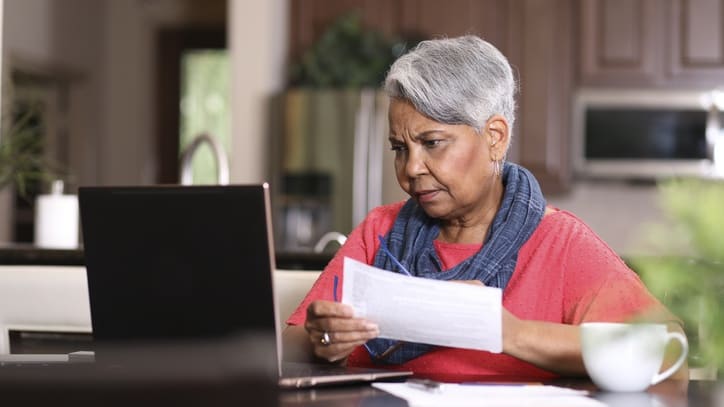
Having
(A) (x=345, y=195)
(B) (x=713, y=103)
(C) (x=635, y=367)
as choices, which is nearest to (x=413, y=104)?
(C) (x=635, y=367)

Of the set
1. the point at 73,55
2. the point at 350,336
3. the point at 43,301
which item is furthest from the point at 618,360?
the point at 73,55

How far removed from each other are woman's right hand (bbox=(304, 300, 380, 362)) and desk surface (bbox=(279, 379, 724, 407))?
0.35 feet

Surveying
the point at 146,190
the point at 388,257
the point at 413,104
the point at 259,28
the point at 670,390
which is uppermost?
the point at 259,28

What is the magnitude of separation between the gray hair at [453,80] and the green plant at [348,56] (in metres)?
3.15

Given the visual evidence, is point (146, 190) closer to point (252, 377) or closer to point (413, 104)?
point (413, 104)

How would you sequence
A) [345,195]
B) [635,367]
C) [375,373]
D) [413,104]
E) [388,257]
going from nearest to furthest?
1. [635,367]
2. [375,373]
3. [413,104]
4. [388,257]
5. [345,195]

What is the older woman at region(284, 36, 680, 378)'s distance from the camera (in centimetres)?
167

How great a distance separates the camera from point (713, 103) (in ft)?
15.7

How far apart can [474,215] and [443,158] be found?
149 mm

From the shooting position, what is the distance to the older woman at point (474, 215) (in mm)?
1669

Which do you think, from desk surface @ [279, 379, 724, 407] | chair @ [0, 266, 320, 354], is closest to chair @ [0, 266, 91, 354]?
chair @ [0, 266, 320, 354]

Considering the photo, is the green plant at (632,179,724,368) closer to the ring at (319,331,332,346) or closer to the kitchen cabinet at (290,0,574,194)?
the ring at (319,331,332,346)

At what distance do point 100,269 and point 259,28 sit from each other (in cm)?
366

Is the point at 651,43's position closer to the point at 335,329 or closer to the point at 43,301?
the point at 43,301
